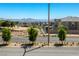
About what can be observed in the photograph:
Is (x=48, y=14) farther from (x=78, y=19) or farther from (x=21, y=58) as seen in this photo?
(x=78, y=19)

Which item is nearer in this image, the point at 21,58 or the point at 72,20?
the point at 21,58

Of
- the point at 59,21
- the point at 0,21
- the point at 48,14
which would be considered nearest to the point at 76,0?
the point at 48,14

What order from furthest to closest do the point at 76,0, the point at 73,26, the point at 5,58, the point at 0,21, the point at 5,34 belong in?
the point at 0,21 < the point at 73,26 < the point at 5,34 < the point at 76,0 < the point at 5,58

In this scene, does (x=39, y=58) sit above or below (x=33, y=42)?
above

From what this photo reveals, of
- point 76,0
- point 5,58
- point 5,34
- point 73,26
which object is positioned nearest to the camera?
point 5,58

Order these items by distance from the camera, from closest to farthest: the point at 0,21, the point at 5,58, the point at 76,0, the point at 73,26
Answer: the point at 5,58, the point at 76,0, the point at 73,26, the point at 0,21

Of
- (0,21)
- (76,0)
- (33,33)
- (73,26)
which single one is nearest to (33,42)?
(33,33)

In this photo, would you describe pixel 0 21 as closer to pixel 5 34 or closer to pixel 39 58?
pixel 5 34

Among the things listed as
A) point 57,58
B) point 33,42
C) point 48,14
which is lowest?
point 33,42

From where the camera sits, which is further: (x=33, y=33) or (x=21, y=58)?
(x=33, y=33)
